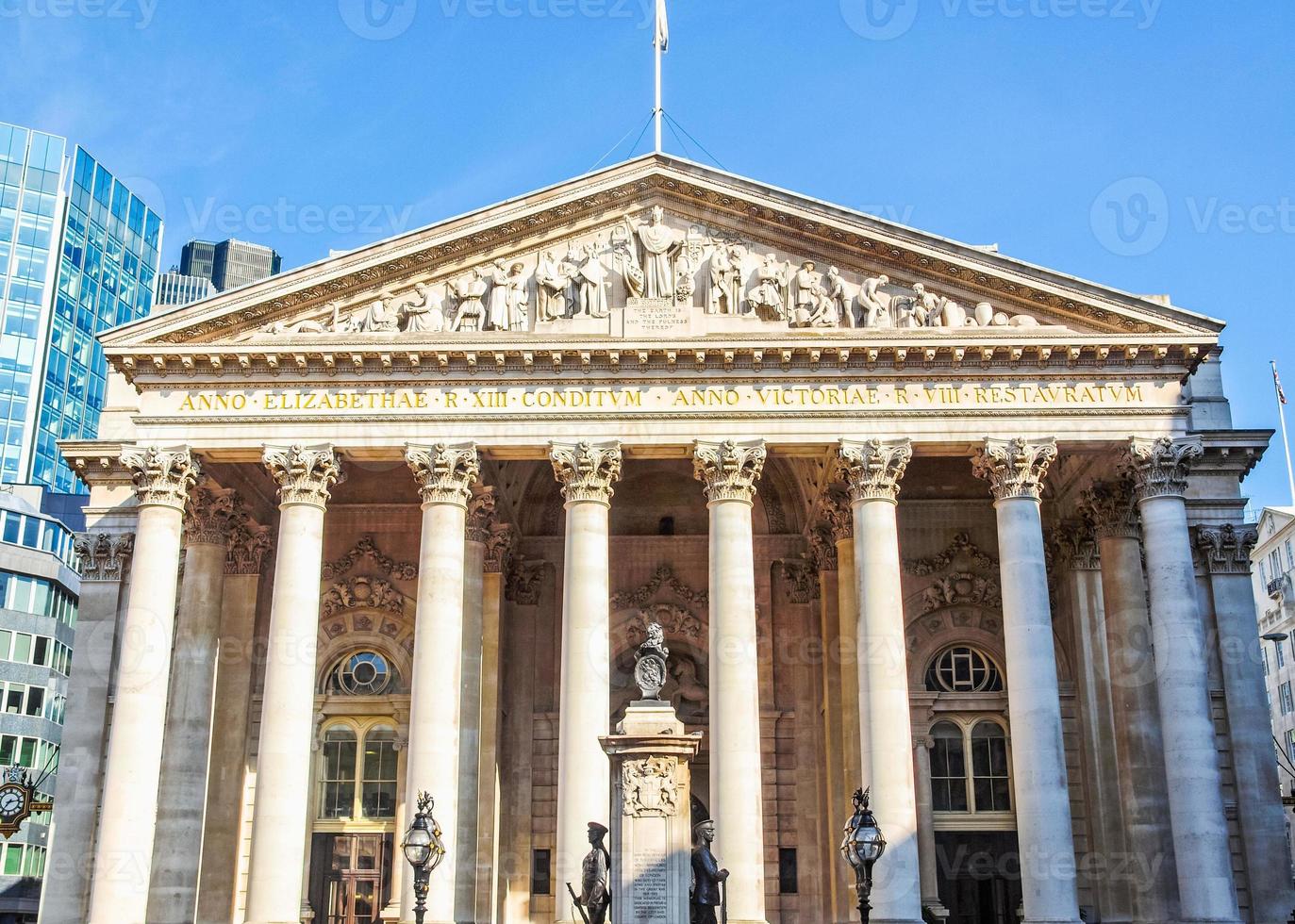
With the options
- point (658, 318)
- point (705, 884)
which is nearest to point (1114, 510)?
point (658, 318)

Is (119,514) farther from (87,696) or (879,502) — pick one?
(879,502)

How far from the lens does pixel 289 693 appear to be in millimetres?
34250

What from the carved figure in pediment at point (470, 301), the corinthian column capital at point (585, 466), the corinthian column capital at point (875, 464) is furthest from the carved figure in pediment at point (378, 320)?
the corinthian column capital at point (875, 464)

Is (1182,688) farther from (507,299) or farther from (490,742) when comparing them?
(507,299)

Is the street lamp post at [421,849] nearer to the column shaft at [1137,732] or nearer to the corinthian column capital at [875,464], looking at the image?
the corinthian column capital at [875,464]

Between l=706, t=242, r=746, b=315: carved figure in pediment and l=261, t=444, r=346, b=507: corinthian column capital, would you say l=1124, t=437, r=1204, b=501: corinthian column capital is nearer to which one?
l=706, t=242, r=746, b=315: carved figure in pediment

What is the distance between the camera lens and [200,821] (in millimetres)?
37188

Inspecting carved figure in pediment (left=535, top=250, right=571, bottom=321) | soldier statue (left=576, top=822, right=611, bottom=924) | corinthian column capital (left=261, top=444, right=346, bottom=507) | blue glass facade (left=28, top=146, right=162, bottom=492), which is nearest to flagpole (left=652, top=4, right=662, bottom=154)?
carved figure in pediment (left=535, top=250, right=571, bottom=321)

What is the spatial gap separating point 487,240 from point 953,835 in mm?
21288

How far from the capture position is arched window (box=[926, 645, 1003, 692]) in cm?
4234

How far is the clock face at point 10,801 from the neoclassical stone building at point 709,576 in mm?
2090

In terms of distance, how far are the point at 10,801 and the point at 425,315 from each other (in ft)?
63.6

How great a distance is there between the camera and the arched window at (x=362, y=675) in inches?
1704

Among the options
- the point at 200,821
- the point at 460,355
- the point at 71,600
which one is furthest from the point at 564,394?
the point at 71,600
